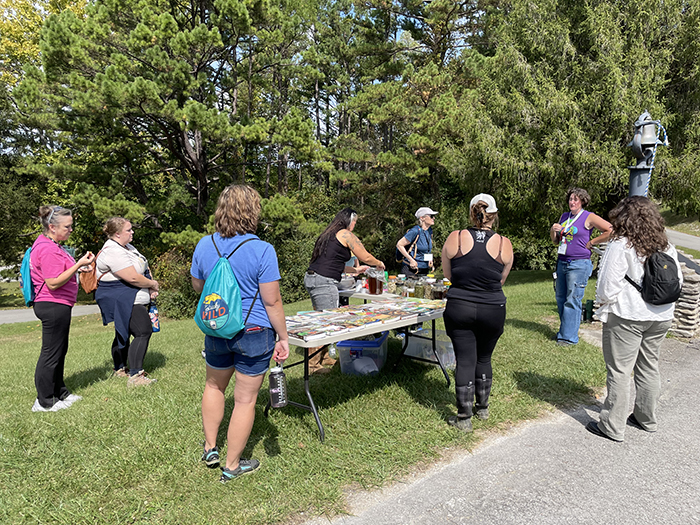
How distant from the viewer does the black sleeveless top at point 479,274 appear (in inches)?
130

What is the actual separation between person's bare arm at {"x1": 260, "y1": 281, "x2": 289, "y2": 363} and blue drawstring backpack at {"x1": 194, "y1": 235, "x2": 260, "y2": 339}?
16 cm

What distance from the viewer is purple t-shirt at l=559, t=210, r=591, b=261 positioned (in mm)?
5531

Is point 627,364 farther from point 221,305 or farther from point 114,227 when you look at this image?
point 114,227

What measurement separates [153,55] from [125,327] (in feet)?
36.6

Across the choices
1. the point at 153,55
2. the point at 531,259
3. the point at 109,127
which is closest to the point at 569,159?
the point at 531,259

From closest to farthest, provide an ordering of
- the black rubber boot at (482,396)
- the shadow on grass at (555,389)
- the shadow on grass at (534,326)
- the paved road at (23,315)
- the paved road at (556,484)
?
1. the paved road at (556,484)
2. the black rubber boot at (482,396)
3. the shadow on grass at (555,389)
4. the shadow on grass at (534,326)
5. the paved road at (23,315)

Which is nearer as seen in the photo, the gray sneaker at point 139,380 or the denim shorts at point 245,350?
the denim shorts at point 245,350

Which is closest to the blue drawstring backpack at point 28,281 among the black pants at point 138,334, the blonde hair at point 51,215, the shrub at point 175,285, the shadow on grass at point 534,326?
the blonde hair at point 51,215

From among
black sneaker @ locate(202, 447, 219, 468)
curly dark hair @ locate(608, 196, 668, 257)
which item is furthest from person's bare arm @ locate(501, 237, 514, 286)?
black sneaker @ locate(202, 447, 219, 468)

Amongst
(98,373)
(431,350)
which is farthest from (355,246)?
(98,373)

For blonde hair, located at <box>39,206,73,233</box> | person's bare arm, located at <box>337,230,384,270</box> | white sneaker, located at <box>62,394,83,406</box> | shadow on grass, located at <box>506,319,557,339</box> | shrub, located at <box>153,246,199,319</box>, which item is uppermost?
blonde hair, located at <box>39,206,73,233</box>

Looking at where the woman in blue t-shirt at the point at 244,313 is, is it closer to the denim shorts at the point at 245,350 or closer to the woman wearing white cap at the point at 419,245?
the denim shorts at the point at 245,350

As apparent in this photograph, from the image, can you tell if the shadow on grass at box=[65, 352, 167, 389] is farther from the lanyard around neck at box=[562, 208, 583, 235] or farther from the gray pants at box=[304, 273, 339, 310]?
the lanyard around neck at box=[562, 208, 583, 235]

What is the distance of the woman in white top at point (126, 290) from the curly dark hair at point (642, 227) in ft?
14.7
